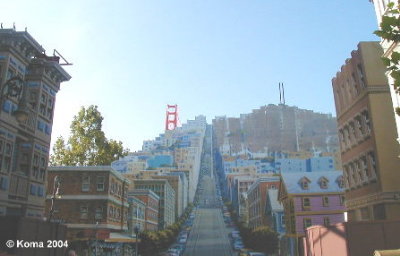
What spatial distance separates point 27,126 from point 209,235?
6855 centimetres

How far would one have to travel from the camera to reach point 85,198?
39625mm

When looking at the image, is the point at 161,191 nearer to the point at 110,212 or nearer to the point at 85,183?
the point at 110,212

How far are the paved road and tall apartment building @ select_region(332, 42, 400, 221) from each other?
124ft

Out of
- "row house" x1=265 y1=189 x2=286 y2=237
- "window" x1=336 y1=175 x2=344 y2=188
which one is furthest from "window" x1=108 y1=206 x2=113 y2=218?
"window" x1=336 y1=175 x2=344 y2=188

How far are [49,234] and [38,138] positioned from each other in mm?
8888

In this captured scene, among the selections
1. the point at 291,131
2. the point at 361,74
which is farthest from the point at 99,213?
the point at 291,131

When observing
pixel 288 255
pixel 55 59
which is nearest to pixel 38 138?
pixel 55 59

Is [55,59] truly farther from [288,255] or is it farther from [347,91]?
[288,255]

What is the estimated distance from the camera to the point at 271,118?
7731 inches

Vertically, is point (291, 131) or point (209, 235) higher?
point (291, 131)

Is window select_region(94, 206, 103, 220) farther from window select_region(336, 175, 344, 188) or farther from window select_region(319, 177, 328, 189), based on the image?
window select_region(336, 175, 344, 188)

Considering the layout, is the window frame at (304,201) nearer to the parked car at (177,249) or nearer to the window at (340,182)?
the window at (340,182)

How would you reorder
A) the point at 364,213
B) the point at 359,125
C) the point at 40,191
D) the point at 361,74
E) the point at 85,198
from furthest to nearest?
the point at 85,198 < the point at 359,125 < the point at 361,74 < the point at 364,213 < the point at 40,191

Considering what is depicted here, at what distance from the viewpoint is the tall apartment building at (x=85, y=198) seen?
38969 mm
